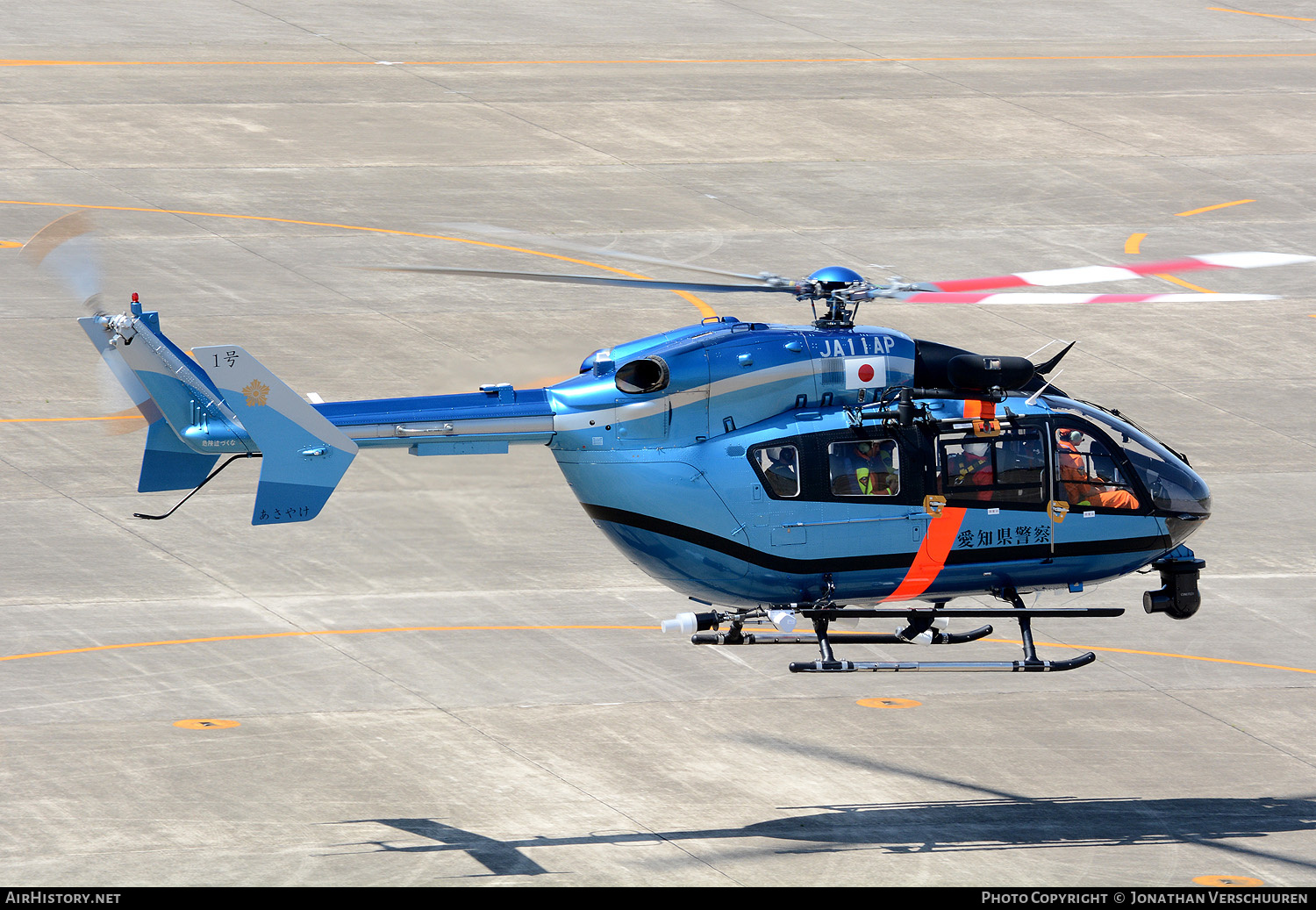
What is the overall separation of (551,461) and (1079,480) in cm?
1393

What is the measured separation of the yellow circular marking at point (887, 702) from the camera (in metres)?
26.2

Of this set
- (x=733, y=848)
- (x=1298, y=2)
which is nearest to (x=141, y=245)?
(x=733, y=848)

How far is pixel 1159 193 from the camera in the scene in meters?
51.6

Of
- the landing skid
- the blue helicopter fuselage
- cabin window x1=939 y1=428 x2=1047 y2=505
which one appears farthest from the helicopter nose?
cabin window x1=939 y1=428 x2=1047 y2=505

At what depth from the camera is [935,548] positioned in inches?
912

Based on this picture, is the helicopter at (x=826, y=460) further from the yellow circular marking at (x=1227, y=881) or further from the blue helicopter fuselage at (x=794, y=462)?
the yellow circular marking at (x=1227, y=881)

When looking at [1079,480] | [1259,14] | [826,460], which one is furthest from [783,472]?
[1259,14]

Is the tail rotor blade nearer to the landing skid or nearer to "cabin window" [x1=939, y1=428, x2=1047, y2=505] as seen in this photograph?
the landing skid

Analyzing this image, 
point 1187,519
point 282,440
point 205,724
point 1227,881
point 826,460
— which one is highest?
point 282,440

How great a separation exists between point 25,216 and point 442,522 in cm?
1829

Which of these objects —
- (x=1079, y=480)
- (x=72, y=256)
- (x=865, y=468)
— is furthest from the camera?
(x=1079, y=480)

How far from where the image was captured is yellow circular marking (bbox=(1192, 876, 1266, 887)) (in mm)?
21422

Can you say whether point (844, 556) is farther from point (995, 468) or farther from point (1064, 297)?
point (1064, 297)

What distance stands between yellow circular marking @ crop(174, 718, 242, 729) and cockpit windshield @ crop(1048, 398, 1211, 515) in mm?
10985
